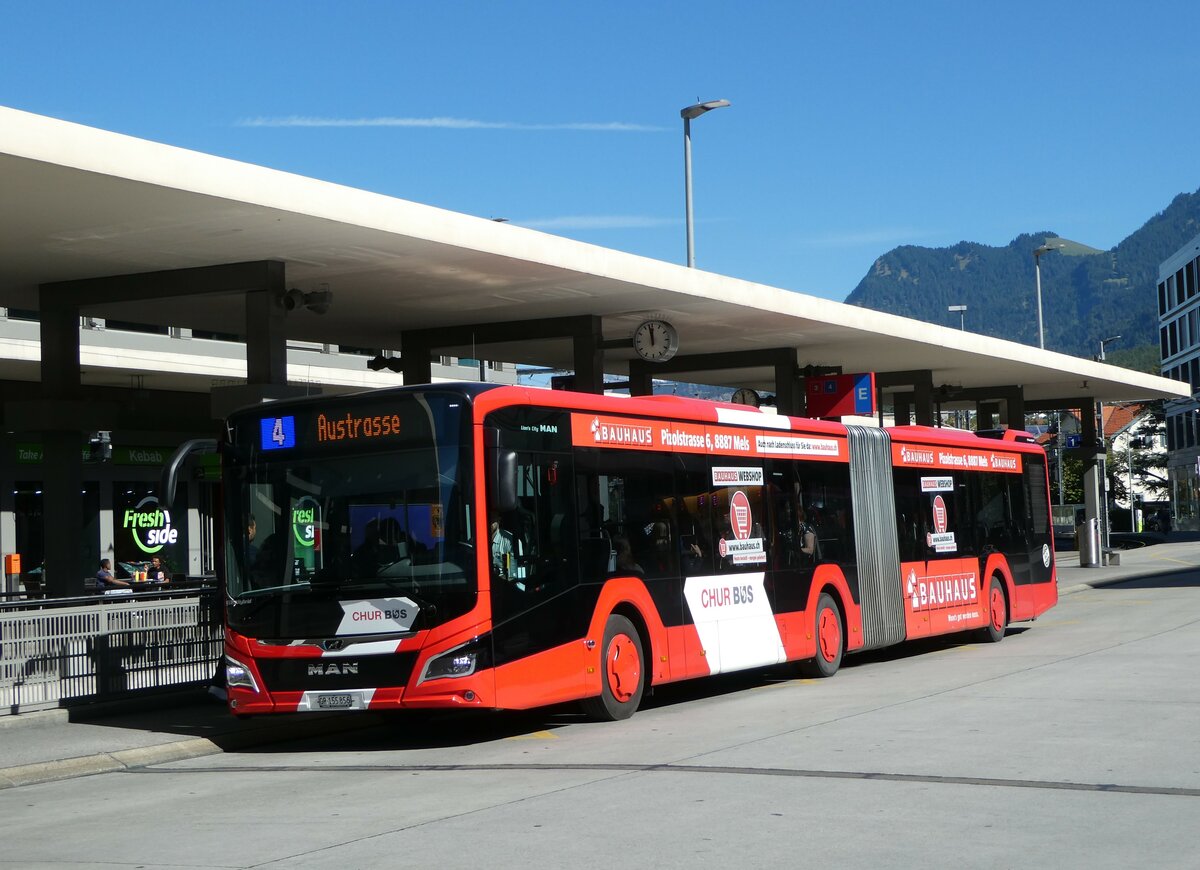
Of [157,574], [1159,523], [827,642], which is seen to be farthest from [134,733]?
[1159,523]

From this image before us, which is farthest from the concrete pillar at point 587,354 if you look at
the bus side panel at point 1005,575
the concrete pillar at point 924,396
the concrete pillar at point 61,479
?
the concrete pillar at point 924,396

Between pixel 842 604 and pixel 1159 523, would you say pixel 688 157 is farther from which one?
pixel 1159 523

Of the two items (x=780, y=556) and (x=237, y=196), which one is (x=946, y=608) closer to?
(x=780, y=556)

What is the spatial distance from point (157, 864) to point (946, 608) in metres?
15.4

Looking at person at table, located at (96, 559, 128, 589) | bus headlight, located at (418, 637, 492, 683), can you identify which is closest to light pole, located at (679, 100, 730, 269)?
person at table, located at (96, 559, 128, 589)

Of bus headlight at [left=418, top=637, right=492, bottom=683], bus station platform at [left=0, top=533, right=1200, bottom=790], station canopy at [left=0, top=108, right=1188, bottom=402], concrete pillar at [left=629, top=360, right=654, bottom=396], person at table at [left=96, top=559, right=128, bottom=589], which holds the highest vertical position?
station canopy at [left=0, top=108, right=1188, bottom=402]

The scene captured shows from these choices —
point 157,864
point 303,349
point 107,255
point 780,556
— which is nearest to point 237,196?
point 107,255

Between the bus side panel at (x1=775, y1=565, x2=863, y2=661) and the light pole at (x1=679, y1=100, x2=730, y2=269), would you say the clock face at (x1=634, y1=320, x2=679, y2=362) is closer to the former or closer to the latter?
the light pole at (x1=679, y1=100, x2=730, y2=269)

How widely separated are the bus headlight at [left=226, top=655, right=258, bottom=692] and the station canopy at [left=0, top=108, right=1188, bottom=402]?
4695 mm

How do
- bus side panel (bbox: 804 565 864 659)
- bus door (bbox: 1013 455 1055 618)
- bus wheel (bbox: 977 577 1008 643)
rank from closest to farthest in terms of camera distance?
bus side panel (bbox: 804 565 864 659) → bus wheel (bbox: 977 577 1008 643) → bus door (bbox: 1013 455 1055 618)

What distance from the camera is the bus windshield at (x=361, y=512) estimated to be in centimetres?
1252

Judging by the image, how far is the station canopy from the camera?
14.7 metres

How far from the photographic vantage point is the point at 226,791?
10898 millimetres

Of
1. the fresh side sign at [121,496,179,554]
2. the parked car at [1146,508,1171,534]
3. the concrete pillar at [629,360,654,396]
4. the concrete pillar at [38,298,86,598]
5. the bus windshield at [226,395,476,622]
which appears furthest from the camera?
the parked car at [1146,508,1171,534]
